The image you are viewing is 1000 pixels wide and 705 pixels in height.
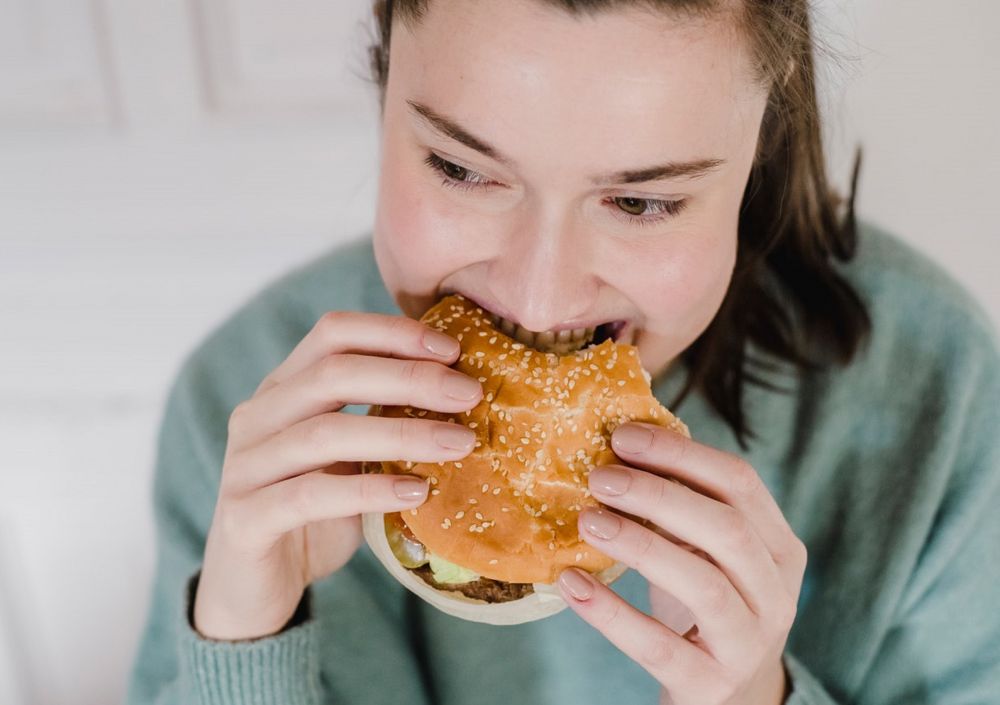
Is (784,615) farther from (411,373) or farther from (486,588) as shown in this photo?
(411,373)

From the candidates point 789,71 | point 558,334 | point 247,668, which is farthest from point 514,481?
point 789,71

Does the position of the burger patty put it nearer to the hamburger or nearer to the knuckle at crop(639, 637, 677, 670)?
the hamburger

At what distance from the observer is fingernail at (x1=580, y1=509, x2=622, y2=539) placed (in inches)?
32.7

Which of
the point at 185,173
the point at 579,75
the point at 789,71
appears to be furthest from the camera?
the point at 185,173

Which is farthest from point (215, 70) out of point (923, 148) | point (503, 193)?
point (923, 148)

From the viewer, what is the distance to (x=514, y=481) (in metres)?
0.90

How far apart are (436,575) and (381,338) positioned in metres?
0.26

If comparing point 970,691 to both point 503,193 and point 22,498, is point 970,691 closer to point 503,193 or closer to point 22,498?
point 503,193

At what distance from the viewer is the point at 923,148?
1.55 m

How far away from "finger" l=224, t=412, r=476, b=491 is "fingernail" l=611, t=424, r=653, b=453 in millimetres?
144

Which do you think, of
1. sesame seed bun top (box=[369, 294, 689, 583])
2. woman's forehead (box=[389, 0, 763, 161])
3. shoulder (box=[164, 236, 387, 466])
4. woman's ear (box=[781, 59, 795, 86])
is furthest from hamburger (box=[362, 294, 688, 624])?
shoulder (box=[164, 236, 387, 466])

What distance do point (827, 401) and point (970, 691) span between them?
0.45 m

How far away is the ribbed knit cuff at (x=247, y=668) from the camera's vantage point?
107 centimetres

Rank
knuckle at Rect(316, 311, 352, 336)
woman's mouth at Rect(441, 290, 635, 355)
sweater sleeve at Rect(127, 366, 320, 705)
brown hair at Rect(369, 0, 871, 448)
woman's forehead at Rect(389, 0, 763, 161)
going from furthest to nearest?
sweater sleeve at Rect(127, 366, 320, 705) < brown hair at Rect(369, 0, 871, 448) < woman's mouth at Rect(441, 290, 635, 355) < knuckle at Rect(316, 311, 352, 336) < woman's forehead at Rect(389, 0, 763, 161)
